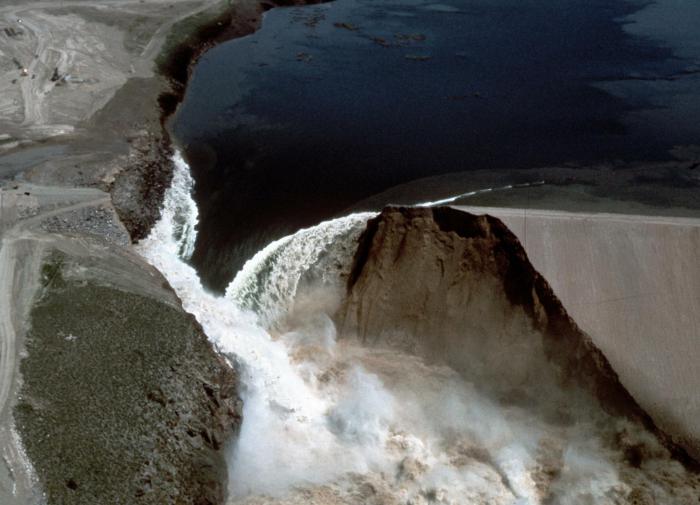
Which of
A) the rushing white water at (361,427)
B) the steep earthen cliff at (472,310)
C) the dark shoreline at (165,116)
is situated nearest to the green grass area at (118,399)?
the rushing white water at (361,427)

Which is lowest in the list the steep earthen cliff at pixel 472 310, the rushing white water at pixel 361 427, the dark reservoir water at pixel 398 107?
the rushing white water at pixel 361 427

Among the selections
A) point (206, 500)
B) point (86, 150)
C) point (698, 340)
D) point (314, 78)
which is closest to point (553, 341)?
point (698, 340)

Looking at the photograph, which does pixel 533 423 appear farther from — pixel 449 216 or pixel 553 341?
pixel 449 216

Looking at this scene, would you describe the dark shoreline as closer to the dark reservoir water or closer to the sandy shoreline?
the sandy shoreline

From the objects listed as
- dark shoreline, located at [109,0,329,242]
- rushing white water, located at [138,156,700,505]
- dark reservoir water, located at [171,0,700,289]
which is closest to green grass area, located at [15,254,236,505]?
rushing white water, located at [138,156,700,505]

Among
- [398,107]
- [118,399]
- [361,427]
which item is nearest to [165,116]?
[398,107]

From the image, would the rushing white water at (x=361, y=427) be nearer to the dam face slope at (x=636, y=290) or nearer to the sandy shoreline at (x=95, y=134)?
the dam face slope at (x=636, y=290)
